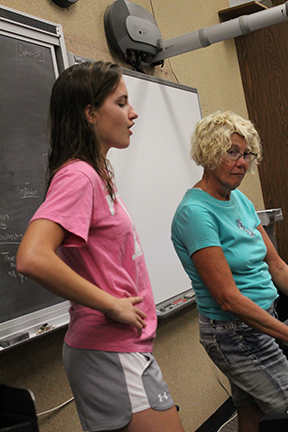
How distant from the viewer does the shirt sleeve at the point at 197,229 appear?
128 centimetres

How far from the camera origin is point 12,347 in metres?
1.32

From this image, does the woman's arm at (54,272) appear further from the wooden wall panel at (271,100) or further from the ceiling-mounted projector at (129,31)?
the wooden wall panel at (271,100)

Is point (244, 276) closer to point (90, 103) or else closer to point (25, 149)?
point (90, 103)

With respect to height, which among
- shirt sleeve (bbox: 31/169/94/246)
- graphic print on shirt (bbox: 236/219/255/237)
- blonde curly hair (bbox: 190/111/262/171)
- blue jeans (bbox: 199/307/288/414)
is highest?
blonde curly hair (bbox: 190/111/262/171)

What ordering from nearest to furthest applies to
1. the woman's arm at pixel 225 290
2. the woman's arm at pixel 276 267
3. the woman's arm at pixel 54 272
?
the woman's arm at pixel 54 272 < the woman's arm at pixel 225 290 < the woman's arm at pixel 276 267

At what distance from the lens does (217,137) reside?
56.6 inches

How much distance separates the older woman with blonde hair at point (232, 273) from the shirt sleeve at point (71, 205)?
52 cm

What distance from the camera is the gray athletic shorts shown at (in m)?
0.86

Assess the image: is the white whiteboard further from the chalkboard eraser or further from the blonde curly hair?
the chalkboard eraser

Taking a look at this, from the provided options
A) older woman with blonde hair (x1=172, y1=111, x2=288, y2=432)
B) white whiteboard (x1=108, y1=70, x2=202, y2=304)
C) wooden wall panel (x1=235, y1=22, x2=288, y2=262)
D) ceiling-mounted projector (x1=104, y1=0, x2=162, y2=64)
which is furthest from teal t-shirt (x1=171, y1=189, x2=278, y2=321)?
wooden wall panel (x1=235, y1=22, x2=288, y2=262)

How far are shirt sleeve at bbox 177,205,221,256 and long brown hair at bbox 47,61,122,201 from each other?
42 centimetres

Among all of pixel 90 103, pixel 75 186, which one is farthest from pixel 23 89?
pixel 75 186

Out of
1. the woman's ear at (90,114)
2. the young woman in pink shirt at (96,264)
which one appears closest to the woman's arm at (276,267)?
the young woman in pink shirt at (96,264)

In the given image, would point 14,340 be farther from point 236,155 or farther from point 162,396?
point 236,155
